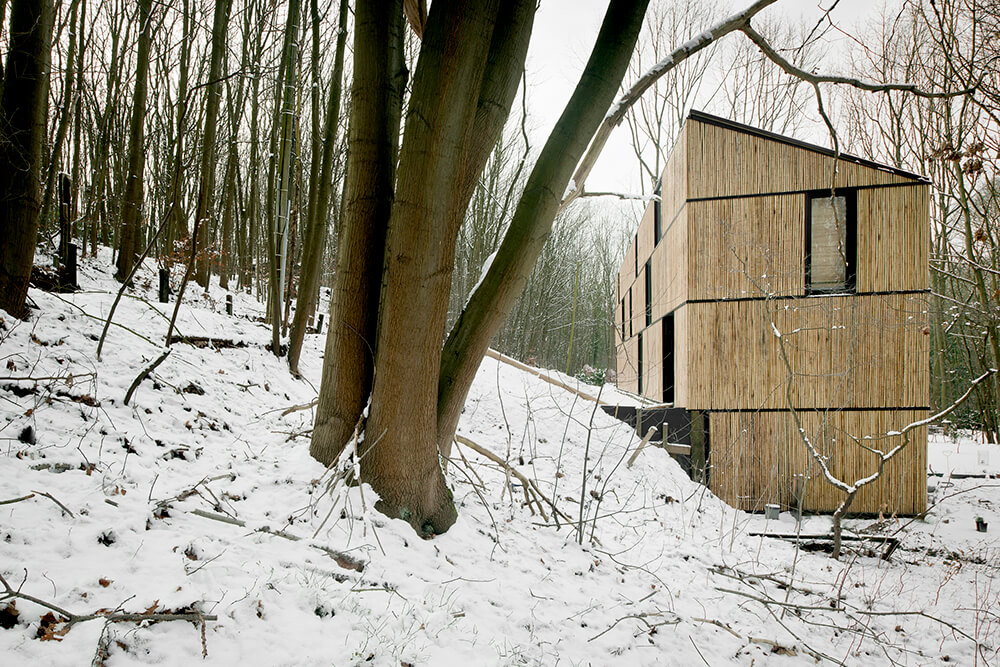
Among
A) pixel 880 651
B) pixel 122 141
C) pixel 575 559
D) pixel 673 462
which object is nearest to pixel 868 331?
pixel 673 462

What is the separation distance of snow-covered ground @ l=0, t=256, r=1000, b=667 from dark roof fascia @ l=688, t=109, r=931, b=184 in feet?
20.8

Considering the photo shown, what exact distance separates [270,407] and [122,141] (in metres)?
10.1

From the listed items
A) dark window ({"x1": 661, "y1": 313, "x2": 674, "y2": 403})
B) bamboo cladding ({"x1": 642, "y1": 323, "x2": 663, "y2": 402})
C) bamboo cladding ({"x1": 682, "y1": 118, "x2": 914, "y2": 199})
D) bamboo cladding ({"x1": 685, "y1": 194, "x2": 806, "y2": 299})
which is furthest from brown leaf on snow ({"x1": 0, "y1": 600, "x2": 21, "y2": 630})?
bamboo cladding ({"x1": 642, "y1": 323, "x2": 663, "y2": 402})

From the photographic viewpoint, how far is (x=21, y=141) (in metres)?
3.96

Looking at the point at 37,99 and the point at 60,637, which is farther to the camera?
the point at 37,99

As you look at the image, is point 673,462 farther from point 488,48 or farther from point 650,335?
point 488,48

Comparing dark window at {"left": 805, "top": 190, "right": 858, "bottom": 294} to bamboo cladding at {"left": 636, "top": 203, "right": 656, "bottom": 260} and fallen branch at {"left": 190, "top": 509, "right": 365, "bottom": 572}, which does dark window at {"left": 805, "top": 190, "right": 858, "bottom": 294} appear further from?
fallen branch at {"left": 190, "top": 509, "right": 365, "bottom": 572}

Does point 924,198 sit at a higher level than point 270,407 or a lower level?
higher

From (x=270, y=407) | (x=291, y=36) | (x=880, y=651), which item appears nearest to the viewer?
(x=880, y=651)

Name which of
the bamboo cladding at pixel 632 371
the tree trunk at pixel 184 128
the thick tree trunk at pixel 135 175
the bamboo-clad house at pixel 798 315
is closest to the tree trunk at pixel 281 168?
the tree trunk at pixel 184 128

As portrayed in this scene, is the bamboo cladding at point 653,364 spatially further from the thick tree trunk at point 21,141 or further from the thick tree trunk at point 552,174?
the thick tree trunk at point 21,141

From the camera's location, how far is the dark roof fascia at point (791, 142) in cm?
845

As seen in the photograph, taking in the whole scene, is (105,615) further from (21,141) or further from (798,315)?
(798,315)

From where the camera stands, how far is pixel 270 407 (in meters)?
5.01
